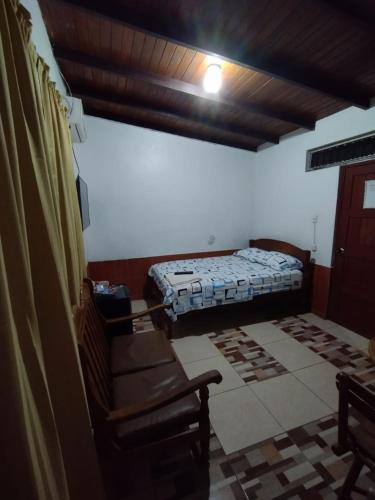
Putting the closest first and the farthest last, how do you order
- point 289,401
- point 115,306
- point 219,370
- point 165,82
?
point 289,401
point 219,370
point 115,306
point 165,82

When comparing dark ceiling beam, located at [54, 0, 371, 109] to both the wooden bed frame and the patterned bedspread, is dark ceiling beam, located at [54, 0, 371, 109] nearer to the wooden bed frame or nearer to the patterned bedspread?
the wooden bed frame

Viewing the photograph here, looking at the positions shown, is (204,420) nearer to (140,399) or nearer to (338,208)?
(140,399)

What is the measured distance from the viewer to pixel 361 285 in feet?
8.96

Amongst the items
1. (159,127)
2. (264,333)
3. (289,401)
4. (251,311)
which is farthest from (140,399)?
(159,127)

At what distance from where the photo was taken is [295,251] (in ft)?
11.3

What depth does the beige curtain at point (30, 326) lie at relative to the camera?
2.03 ft

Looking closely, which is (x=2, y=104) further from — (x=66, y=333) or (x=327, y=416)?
(x=327, y=416)

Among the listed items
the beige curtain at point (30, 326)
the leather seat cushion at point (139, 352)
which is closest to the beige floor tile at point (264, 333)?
the leather seat cushion at point (139, 352)

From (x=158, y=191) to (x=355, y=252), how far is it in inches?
114

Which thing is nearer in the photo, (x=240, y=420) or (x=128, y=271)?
(x=240, y=420)

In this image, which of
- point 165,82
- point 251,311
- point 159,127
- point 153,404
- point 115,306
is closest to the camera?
point 153,404

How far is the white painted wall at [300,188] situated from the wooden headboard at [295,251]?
0.36ft

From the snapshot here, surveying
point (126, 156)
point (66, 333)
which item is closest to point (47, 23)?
point (126, 156)

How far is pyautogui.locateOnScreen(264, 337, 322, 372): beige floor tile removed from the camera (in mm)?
2270
